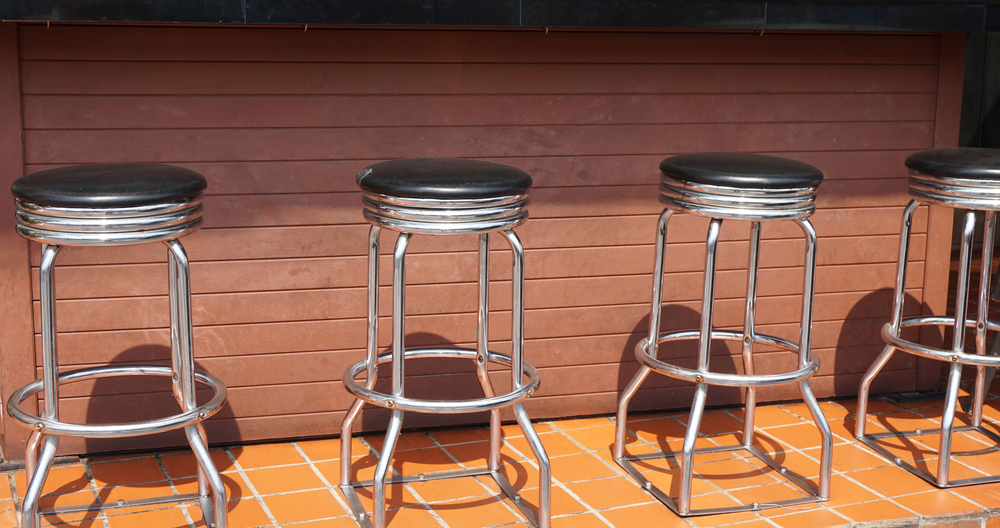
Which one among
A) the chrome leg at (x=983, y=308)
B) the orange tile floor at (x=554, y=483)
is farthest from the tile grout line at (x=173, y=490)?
the chrome leg at (x=983, y=308)

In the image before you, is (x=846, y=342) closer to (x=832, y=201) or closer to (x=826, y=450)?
(x=832, y=201)

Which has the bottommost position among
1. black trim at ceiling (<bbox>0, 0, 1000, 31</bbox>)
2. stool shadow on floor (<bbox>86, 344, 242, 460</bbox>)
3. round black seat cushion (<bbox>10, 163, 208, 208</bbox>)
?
A: stool shadow on floor (<bbox>86, 344, 242, 460</bbox>)

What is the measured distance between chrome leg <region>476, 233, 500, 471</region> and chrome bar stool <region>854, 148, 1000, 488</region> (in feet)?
3.73

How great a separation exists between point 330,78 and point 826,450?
1.62 meters

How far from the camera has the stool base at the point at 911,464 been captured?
2.58 meters

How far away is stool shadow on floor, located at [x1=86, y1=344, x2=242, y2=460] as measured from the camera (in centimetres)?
261

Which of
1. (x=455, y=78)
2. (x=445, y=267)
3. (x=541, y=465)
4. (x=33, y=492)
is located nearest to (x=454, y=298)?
(x=445, y=267)

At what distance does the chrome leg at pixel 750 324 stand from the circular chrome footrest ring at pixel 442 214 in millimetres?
913

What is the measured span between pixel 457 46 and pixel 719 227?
35.5 inches

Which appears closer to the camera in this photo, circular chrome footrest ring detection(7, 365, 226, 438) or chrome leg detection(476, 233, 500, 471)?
circular chrome footrest ring detection(7, 365, 226, 438)

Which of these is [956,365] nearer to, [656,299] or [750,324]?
[750,324]

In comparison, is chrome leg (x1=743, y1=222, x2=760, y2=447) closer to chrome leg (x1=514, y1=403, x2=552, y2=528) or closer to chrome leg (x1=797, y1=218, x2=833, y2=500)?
chrome leg (x1=797, y1=218, x2=833, y2=500)

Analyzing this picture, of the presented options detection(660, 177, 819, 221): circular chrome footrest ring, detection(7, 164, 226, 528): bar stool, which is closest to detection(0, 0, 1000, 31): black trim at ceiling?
detection(7, 164, 226, 528): bar stool

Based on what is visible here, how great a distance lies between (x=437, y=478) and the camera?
2572mm
